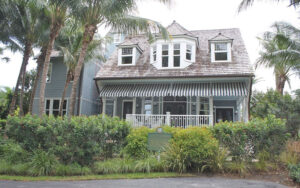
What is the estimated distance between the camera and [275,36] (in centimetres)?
1266

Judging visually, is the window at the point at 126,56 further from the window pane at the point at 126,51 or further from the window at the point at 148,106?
the window at the point at 148,106

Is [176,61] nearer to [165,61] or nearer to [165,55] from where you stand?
[165,61]

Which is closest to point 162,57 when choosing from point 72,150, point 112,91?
point 112,91

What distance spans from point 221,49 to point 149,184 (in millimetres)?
11907

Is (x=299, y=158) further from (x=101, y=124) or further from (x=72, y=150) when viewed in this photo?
(x=72, y=150)

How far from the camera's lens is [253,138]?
318 inches

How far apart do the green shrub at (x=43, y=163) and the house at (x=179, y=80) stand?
671cm

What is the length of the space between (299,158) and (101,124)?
7286 mm

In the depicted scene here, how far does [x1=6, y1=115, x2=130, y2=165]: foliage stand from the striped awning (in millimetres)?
6985

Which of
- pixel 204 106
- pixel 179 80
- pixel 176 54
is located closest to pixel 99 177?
pixel 179 80

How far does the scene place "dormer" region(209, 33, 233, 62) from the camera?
15383 mm

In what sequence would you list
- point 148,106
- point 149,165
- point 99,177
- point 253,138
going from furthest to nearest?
point 148,106
point 253,138
point 149,165
point 99,177

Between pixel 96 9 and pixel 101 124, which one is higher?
pixel 96 9

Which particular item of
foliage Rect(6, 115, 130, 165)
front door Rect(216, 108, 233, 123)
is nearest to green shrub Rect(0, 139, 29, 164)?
foliage Rect(6, 115, 130, 165)
